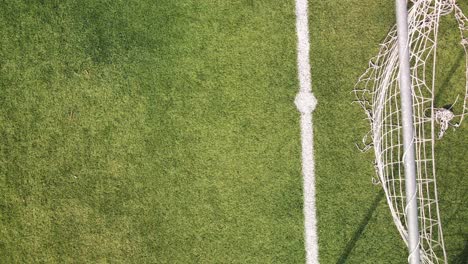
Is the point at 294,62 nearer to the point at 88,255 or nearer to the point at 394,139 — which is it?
the point at 394,139

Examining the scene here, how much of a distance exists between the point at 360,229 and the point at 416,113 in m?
1.37

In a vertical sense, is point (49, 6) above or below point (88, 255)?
above

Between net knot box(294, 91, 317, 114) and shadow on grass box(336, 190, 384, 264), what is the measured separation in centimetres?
115

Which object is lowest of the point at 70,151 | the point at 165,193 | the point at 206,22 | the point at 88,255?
the point at 88,255

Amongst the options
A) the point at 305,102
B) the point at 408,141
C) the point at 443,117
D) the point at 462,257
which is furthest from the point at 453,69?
the point at 462,257

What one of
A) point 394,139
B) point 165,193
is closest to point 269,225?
point 165,193

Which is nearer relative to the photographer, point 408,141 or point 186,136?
point 408,141

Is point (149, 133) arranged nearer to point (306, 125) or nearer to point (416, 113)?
point (306, 125)

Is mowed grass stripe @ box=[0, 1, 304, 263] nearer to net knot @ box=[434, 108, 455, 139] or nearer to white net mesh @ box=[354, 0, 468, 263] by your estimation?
white net mesh @ box=[354, 0, 468, 263]

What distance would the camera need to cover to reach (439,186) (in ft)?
16.0

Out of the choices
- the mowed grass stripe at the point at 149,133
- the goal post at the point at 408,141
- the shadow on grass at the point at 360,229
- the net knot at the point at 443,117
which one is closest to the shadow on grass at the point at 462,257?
the shadow on grass at the point at 360,229

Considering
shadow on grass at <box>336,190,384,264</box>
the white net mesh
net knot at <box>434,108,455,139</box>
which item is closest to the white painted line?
shadow on grass at <box>336,190,384,264</box>

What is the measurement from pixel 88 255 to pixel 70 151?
3.73ft

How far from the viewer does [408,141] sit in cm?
371
